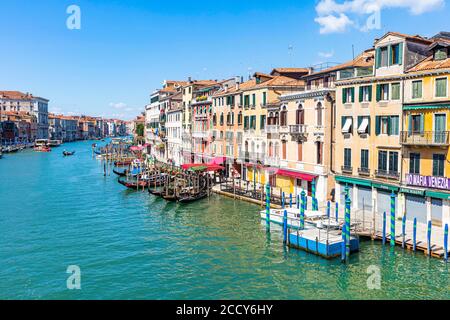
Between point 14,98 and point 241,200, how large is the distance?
151 m

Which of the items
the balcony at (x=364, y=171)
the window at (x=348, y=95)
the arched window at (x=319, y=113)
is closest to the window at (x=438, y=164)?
the balcony at (x=364, y=171)

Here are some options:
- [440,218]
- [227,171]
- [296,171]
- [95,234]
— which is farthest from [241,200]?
[440,218]

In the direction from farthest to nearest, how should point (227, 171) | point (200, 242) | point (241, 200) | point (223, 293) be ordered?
1. point (227, 171)
2. point (241, 200)
3. point (200, 242)
4. point (223, 293)

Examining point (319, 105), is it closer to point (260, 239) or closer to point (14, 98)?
point (260, 239)

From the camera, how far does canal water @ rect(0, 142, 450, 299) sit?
1709 cm

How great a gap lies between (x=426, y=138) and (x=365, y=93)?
5.10 meters

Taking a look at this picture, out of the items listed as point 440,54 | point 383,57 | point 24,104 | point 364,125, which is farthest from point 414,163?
point 24,104

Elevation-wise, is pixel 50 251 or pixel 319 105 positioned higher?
pixel 319 105

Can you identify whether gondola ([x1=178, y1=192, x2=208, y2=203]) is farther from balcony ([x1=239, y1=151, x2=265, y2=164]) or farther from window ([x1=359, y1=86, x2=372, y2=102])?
window ([x1=359, y1=86, x2=372, y2=102])

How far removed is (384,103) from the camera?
24547mm

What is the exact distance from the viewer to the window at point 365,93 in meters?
25.4

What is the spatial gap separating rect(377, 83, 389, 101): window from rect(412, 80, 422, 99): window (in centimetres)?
172

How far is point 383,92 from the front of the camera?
24.7 metres

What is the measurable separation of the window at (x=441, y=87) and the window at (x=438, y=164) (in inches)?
126
